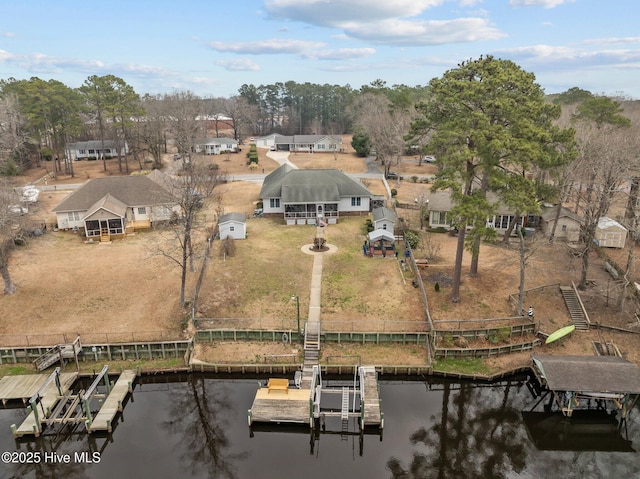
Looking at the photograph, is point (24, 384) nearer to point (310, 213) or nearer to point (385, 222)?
point (385, 222)

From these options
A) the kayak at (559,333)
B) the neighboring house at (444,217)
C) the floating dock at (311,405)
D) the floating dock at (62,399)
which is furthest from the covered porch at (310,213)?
the kayak at (559,333)

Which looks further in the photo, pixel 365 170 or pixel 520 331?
pixel 365 170

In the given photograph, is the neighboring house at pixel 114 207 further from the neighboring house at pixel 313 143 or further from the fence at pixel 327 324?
the neighboring house at pixel 313 143

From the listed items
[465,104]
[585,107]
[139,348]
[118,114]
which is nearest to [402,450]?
[139,348]

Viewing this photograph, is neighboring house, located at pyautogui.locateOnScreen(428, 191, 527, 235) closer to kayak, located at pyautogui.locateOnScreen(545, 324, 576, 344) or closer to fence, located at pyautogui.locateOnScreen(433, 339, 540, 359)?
kayak, located at pyautogui.locateOnScreen(545, 324, 576, 344)

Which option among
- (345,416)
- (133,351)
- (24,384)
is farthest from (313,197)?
(24,384)

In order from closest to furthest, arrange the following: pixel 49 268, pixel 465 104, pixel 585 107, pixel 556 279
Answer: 1. pixel 465 104
2. pixel 556 279
3. pixel 49 268
4. pixel 585 107

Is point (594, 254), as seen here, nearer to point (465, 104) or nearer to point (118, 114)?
point (465, 104)

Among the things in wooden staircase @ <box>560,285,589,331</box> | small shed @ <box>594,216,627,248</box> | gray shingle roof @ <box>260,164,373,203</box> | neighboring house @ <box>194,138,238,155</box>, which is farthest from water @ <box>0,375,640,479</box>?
neighboring house @ <box>194,138,238,155</box>
